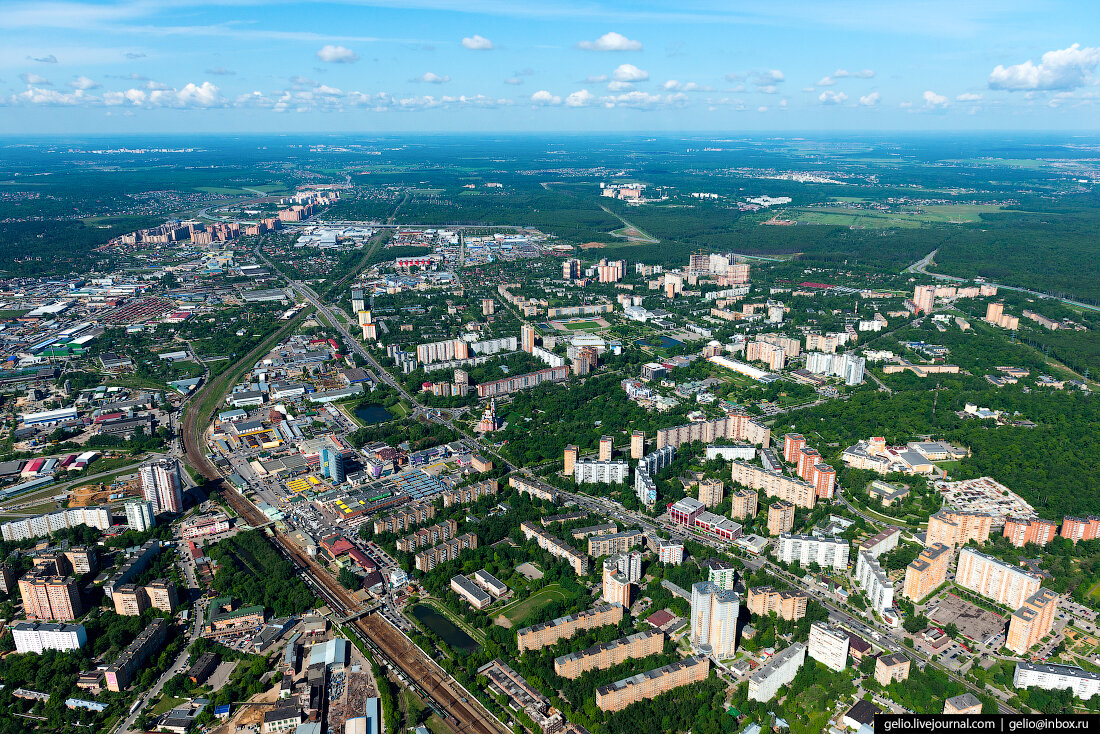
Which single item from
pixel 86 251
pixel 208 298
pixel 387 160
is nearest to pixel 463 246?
pixel 208 298

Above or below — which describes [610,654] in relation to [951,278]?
below

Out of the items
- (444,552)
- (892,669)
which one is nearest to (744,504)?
(892,669)

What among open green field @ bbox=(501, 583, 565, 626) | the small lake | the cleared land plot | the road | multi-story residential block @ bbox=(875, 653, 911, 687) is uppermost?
the road

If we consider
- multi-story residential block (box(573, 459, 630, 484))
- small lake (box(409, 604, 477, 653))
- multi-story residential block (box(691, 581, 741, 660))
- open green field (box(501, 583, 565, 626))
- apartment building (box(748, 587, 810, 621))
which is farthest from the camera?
multi-story residential block (box(573, 459, 630, 484))

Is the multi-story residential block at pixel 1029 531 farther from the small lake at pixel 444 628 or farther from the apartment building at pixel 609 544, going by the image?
the small lake at pixel 444 628

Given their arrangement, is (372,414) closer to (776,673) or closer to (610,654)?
(610,654)

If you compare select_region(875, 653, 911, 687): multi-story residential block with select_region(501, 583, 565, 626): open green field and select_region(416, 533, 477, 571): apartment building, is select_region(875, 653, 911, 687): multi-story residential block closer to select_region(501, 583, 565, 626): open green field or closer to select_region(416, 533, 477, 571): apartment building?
select_region(501, 583, 565, 626): open green field

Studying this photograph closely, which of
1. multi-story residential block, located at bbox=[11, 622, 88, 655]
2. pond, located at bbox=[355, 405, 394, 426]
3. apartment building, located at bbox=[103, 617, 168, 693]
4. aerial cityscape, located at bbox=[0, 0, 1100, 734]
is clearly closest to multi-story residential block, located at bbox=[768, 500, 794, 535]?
aerial cityscape, located at bbox=[0, 0, 1100, 734]
